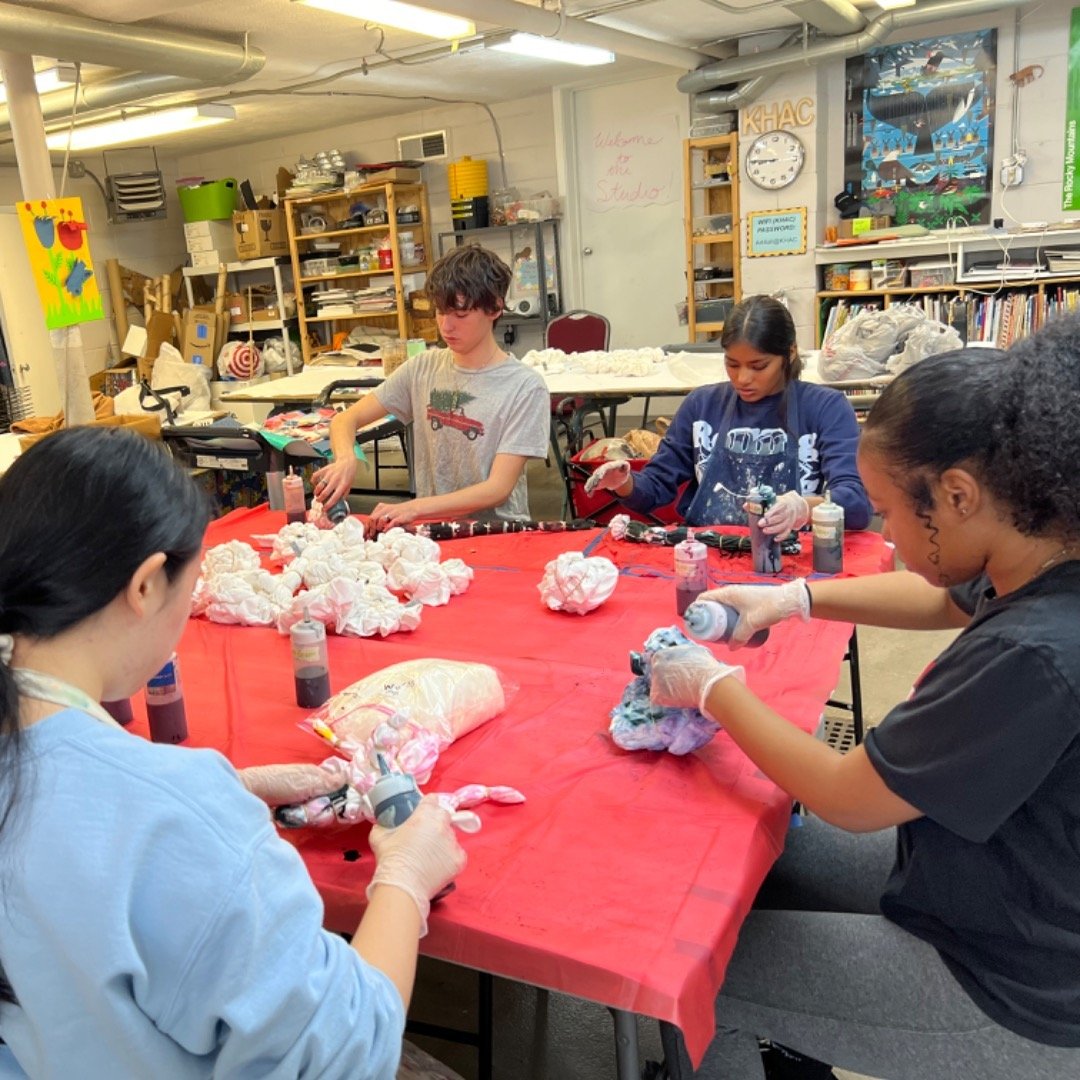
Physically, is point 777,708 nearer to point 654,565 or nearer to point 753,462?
point 654,565

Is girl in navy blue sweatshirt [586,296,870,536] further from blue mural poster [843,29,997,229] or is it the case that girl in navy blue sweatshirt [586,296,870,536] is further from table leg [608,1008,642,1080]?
blue mural poster [843,29,997,229]

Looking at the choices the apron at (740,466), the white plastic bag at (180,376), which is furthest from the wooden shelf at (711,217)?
the apron at (740,466)

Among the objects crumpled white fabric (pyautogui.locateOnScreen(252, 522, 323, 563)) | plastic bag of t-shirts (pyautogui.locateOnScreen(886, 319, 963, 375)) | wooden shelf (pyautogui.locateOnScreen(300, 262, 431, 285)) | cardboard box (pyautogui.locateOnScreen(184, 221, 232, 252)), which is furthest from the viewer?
cardboard box (pyautogui.locateOnScreen(184, 221, 232, 252))

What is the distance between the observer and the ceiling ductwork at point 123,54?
4285mm

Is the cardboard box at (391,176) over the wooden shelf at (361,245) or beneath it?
over

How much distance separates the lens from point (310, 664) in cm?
181

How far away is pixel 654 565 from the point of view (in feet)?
8.11

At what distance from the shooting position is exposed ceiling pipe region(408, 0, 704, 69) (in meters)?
4.62

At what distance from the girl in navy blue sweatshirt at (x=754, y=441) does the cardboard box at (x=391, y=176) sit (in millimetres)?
6107

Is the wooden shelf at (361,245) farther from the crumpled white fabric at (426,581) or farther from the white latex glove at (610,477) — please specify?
the crumpled white fabric at (426,581)

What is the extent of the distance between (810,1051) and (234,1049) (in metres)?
0.84

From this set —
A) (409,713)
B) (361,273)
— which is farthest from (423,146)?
(409,713)

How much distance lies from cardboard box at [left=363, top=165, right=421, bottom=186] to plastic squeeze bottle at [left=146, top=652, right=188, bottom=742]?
24.2 ft

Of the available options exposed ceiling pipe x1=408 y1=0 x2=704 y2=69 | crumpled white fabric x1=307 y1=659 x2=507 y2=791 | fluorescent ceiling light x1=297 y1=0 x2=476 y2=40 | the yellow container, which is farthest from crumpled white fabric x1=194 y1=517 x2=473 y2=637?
the yellow container
